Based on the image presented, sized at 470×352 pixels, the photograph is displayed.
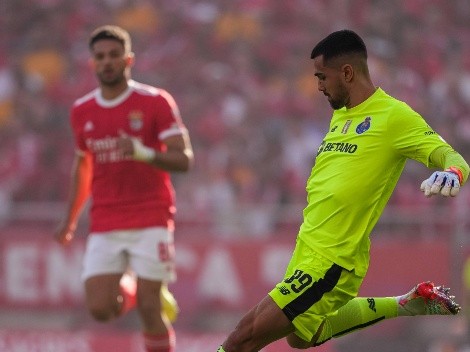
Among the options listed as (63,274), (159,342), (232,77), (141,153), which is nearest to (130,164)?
(141,153)

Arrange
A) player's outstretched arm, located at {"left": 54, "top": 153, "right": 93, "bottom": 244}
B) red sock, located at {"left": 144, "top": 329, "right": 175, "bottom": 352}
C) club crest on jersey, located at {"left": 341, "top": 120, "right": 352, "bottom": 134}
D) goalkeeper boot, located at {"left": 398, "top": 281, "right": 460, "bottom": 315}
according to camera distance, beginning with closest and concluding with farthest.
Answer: club crest on jersey, located at {"left": 341, "top": 120, "right": 352, "bottom": 134}, goalkeeper boot, located at {"left": 398, "top": 281, "right": 460, "bottom": 315}, red sock, located at {"left": 144, "top": 329, "right": 175, "bottom": 352}, player's outstretched arm, located at {"left": 54, "top": 153, "right": 93, "bottom": 244}

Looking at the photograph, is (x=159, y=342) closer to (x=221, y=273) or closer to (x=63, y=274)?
(x=221, y=273)

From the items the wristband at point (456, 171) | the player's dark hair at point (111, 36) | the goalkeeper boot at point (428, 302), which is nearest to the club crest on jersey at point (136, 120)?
the player's dark hair at point (111, 36)

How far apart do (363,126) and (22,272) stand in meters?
7.99

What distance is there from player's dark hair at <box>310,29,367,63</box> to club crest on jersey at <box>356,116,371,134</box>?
39 cm

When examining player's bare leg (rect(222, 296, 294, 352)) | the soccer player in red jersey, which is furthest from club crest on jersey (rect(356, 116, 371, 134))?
the soccer player in red jersey

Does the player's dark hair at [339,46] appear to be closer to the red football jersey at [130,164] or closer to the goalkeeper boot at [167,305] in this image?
the red football jersey at [130,164]

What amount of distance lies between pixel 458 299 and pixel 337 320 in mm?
5989

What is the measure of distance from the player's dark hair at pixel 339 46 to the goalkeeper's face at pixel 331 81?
0.04 meters

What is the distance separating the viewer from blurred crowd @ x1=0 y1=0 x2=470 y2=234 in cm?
1562

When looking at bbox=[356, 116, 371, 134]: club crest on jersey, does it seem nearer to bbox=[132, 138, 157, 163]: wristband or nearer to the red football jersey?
bbox=[132, 138, 157, 163]: wristband

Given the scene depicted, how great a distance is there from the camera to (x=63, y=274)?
1405 cm

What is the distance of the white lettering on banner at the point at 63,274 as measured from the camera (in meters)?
14.0

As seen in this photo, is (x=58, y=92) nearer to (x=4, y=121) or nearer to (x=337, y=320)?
(x=4, y=121)
